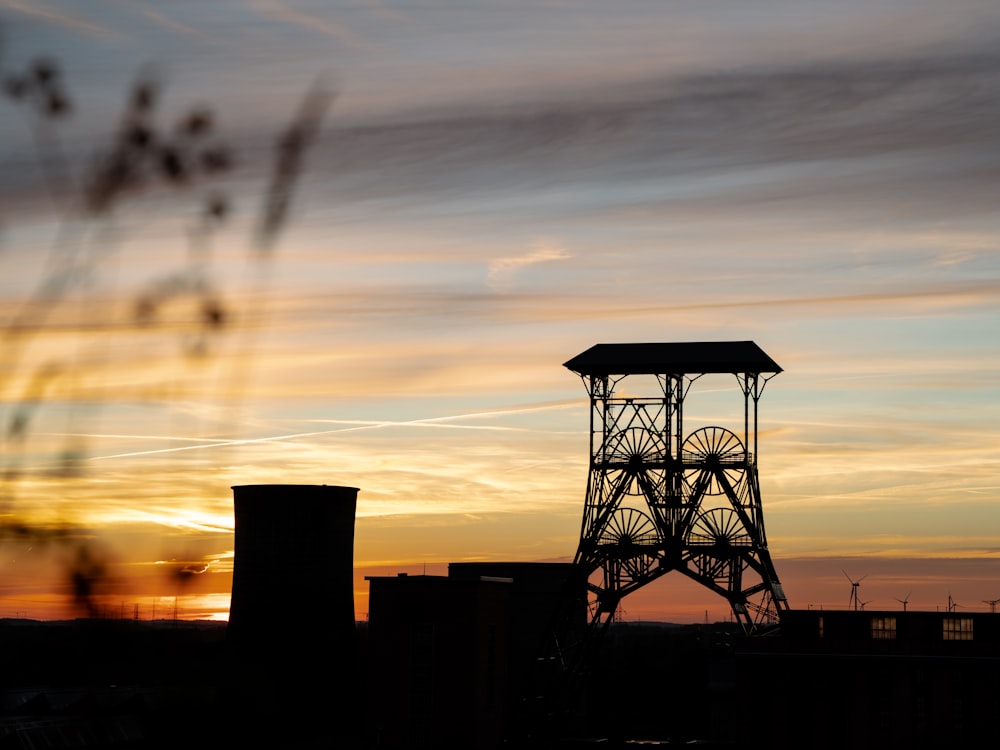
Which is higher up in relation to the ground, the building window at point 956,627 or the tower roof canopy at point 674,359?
the tower roof canopy at point 674,359

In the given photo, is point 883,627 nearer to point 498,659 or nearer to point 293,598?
point 498,659

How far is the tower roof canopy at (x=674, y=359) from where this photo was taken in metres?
86.8

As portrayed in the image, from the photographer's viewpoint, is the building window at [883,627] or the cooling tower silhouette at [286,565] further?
the cooling tower silhouette at [286,565]

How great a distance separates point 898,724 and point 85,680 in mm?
81813

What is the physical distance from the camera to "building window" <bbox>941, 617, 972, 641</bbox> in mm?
85500

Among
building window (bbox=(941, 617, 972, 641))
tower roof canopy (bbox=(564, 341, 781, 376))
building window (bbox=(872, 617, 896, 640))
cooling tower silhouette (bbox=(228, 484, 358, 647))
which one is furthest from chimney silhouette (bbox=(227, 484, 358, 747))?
building window (bbox=(941, 617, 972, 641))

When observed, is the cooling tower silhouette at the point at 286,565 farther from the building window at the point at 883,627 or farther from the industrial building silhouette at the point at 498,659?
the building window at the point at 883,627

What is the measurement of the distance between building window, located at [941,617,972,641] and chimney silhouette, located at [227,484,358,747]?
46.1 m

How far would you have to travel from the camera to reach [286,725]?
10231 centimetres

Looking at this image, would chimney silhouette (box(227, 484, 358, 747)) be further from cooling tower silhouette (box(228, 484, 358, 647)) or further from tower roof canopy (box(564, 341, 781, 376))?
tower roof canopy (box(564, 341, 781, 376))

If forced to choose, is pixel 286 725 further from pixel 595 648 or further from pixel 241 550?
pixel 595 648

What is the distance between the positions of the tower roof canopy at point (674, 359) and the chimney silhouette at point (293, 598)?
28805 millimetres

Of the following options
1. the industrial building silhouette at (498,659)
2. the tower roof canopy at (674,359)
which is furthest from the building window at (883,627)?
the tower roof canopy at (674,359)

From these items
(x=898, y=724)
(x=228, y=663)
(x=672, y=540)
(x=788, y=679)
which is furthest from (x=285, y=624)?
(x=898, y=724)
